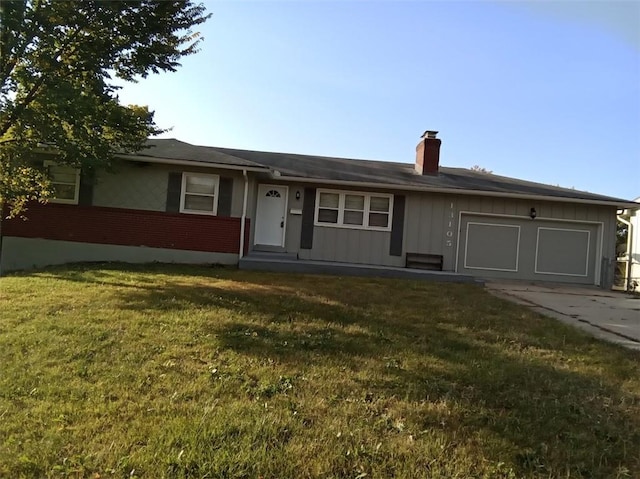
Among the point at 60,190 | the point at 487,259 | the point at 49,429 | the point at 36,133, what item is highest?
the point at 36,133

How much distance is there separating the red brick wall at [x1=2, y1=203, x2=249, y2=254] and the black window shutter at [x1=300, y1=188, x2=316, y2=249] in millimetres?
2241

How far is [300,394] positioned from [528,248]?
40.9ft

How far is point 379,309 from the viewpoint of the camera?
24.2 ft

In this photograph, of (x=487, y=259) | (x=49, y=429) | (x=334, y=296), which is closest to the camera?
(x=49, y=429)

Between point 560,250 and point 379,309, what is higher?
point 560,250

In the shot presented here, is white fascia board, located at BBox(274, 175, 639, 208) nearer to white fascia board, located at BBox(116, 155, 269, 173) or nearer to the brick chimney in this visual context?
white fascia board, located at BBox(116, 155, 269, 173)

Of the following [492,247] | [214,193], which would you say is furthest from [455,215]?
[214,193]

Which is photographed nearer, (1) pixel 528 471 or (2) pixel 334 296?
(1) pixel 528 471

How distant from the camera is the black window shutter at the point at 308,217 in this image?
47.2 feet

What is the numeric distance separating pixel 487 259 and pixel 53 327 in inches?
476

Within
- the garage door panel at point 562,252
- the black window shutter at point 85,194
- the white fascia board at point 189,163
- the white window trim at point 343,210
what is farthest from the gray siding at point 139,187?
the garage door panel at point 562,252

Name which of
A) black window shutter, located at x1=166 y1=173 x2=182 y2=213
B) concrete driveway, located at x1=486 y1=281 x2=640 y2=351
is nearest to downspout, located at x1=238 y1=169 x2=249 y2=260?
black window shutter, located at x1=166 y1=173 x2=182 y2=213

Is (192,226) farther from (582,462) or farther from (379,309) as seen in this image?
(582,462)

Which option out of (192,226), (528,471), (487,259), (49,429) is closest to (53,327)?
(49,429)
